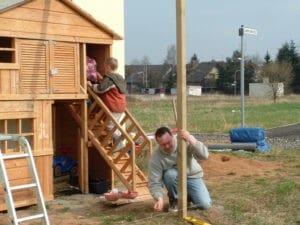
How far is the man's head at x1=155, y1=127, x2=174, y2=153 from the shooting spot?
7707 mm

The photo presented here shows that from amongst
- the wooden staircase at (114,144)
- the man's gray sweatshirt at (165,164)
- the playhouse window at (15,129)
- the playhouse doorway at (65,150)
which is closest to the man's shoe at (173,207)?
the man's gray sweatshirt at (165,164)

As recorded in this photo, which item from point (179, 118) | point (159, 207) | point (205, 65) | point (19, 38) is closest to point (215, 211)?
point (159, 207)

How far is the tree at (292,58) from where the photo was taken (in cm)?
9094

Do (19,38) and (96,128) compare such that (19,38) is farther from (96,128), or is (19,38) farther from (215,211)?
(215,211)

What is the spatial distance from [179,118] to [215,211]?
145 cm

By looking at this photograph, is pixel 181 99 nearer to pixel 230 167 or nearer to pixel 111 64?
pixel 111 64

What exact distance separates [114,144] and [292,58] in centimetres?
8753

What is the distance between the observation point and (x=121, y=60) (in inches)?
620

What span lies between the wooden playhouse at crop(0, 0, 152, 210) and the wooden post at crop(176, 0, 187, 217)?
1.91 m

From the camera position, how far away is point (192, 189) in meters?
7.96

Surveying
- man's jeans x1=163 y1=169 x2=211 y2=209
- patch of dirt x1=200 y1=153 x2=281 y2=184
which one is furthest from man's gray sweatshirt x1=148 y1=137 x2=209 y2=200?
patch of dirt x1=200 y1=153 x2=281 y2=184

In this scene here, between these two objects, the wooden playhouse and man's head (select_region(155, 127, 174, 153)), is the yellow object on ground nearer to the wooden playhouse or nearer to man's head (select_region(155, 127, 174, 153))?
man's head (select_region(155, 127, 174, 153))

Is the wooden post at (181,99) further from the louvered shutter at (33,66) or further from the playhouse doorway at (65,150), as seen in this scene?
the playhouse doorway at (65,150)

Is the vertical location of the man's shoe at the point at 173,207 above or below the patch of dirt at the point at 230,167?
above
